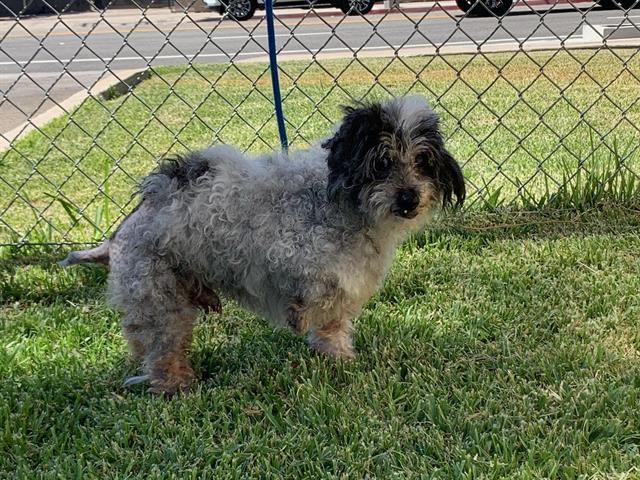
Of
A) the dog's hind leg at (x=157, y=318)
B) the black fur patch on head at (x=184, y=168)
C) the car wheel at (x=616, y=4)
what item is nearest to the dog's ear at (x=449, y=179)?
the black fur patch on head at (x=184, y=168)

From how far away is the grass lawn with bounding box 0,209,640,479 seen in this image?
231cm

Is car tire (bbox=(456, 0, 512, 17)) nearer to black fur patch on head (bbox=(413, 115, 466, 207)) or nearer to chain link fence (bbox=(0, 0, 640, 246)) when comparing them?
chain link fence (bbox=(0, 0, 640, 246))

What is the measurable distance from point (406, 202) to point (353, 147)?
0.26 meters

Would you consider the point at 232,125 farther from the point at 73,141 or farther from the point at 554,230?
the point at 554,230

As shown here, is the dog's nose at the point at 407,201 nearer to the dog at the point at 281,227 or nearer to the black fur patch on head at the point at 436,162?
the dog at the point at 281,227

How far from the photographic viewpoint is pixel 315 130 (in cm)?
639

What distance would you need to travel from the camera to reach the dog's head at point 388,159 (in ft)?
8.22

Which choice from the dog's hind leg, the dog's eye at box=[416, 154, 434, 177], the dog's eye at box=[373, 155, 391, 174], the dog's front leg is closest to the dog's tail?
the dog's hind leg

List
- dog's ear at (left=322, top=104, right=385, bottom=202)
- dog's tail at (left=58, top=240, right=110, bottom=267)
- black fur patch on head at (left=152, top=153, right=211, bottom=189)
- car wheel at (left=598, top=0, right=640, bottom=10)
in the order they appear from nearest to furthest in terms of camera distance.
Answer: dog's ear at (left=322, top=104, right=385, bottom=202), black fur patch on head at (left=152, top=153, right=211, bottom=189), dog's tail at (left=58, top=240, right=110, bottom=267), car wheel at (left=598, top=0, right=640, bottom=10)

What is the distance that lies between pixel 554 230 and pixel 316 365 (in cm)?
193

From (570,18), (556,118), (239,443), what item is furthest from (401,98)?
(570,18)

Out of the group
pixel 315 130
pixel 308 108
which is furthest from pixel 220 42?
pixel 315 130

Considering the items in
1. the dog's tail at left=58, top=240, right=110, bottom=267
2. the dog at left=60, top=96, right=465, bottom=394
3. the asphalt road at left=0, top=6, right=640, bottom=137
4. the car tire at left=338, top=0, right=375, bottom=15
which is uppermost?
the car tire at left=338, top=0, right=375, bottom=15

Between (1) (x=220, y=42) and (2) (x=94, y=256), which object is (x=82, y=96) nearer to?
(2) (x=94, y=256)
